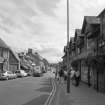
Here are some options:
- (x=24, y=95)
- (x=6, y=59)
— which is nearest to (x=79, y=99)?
(x=24, y=95)

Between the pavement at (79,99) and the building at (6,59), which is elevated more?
the building at (6,59)

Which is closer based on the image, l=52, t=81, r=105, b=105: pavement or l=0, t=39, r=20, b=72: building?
l=52, t=81, r=105, b=105: pavement

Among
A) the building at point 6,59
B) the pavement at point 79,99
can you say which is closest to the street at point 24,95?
the pavement at point 79,99

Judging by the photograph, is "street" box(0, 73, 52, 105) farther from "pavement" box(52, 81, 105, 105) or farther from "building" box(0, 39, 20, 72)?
"building" box(0, 39, 20, 72)

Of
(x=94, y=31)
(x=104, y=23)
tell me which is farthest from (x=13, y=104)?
(x=94, y=31)

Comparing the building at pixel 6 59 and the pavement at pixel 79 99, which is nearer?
the pavement at pixel 79 99

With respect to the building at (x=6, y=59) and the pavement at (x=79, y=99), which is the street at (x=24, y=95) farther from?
the building at (x=6, y=59)

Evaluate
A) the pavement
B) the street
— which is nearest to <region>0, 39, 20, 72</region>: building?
the street

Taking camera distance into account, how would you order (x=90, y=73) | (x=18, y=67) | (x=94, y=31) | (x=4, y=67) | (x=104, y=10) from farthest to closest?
1. (x=18, y=67)
2. (x=4, y=67)
3. (x=90, y=73)
4. (x=94, y=31)
5. (x=104, y=10)

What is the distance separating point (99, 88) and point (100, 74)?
1.12m

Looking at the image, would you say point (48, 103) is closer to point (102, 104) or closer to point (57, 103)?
point (57, 103)

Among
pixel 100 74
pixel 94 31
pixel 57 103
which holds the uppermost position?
pixel 94 31

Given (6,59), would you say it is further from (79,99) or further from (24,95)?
(79,99)

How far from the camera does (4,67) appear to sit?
160 ft
